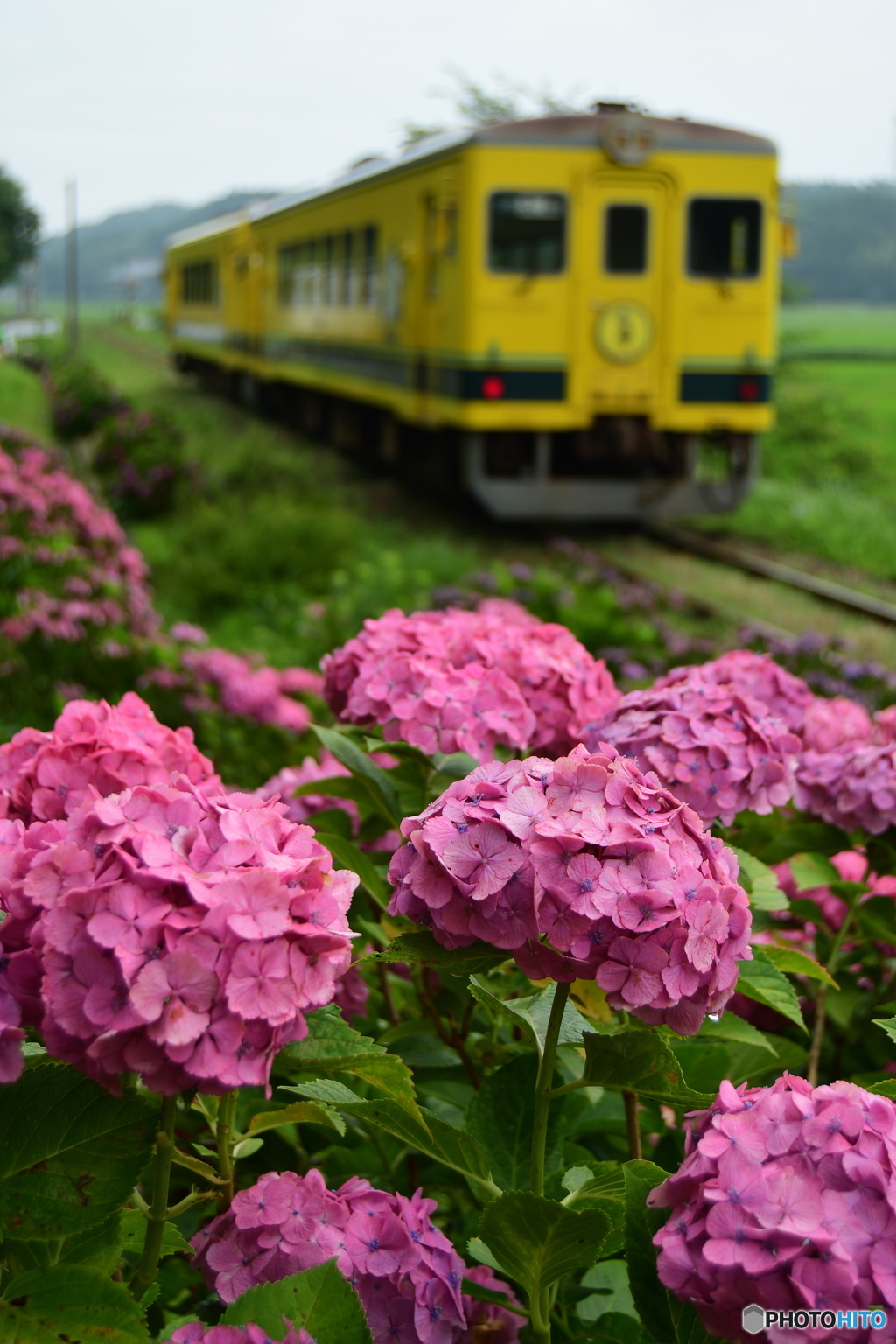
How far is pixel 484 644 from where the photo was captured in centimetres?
215

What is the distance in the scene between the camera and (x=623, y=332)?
11.2 metres

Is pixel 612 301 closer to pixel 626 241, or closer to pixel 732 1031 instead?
pixel 626 241

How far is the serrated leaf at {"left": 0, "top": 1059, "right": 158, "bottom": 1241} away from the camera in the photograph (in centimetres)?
119

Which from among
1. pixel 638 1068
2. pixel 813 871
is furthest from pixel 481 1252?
pixel 813 871

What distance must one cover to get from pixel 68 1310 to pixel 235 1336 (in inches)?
5.1

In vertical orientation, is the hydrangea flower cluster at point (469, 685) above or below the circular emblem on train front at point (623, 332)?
below

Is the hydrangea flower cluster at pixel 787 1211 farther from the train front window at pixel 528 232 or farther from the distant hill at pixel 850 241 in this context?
the distant hill at pixel 850 241

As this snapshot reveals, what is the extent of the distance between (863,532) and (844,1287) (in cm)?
1231

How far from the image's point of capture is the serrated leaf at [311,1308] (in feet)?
3.88

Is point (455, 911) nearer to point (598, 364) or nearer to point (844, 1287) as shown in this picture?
point (844, 1287)

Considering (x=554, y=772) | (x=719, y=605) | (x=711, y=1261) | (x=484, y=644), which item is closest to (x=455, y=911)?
(x=554, y=772)

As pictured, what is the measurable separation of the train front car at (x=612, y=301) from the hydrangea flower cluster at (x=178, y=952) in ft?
32.3

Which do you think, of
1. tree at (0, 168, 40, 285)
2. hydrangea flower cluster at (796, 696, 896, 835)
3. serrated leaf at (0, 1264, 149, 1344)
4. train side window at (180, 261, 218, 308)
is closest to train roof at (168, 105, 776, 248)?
hydrangea flower cluster at (796, 696, 896, 835)

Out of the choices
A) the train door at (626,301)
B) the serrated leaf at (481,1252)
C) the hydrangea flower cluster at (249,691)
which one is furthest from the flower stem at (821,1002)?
the train door at (626,301)
